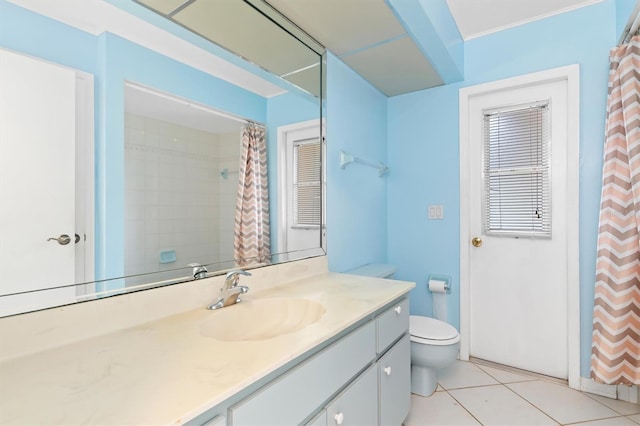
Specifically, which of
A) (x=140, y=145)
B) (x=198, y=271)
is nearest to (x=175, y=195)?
(x=140, y=145)

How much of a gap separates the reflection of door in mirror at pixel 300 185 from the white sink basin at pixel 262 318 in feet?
1.28

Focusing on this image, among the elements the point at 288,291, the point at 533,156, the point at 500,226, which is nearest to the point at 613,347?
the point at 500,226

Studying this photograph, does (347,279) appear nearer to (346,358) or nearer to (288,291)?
(288,291)

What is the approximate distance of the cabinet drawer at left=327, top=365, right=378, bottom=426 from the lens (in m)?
1.04

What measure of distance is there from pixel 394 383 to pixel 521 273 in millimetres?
1360

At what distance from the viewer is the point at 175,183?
1185 mm

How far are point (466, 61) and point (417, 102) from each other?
0.44 meters

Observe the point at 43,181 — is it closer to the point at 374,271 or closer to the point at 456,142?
the point at 374,271

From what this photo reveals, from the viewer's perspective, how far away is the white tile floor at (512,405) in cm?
172

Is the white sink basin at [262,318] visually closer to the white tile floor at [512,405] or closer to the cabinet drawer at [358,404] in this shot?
the cabinet drawer at [358,404]

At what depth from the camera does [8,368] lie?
2.43ft

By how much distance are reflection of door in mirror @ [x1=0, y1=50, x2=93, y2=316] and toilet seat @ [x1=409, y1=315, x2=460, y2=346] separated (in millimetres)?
1697

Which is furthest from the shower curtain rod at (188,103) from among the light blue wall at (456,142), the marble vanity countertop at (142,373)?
the light blue wall at (456,142)

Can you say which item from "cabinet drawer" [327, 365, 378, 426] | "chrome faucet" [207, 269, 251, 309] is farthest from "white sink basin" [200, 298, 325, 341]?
"cabinet drawer" [327, 365, 378, 426]
